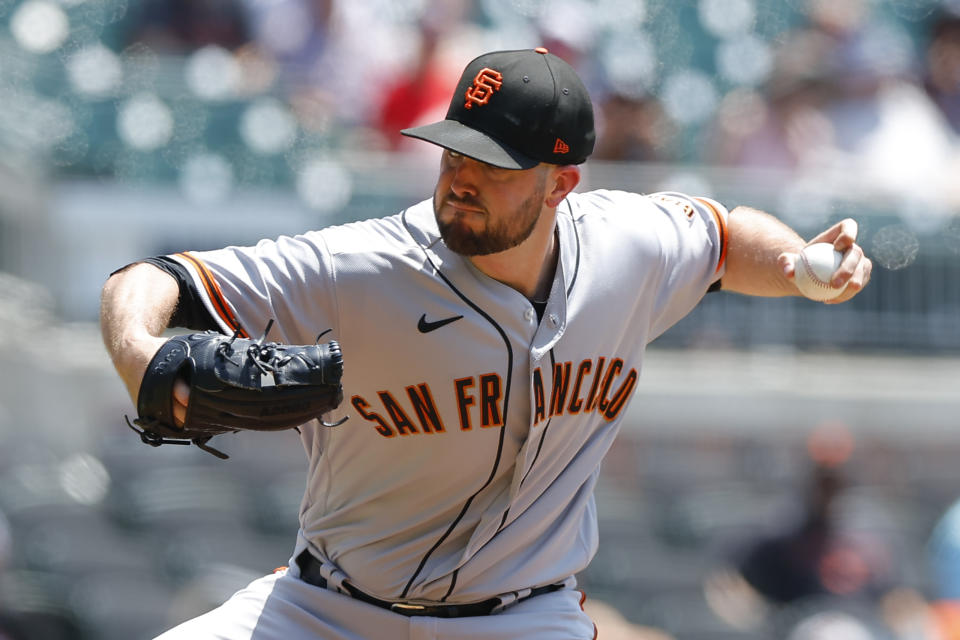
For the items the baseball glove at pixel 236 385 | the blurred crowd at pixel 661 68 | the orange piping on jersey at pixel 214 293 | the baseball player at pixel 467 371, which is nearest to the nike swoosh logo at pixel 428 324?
the baseball player at pixel 467 371

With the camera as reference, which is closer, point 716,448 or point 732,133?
point 716,448

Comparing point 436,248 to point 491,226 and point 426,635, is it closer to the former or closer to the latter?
point 491,226

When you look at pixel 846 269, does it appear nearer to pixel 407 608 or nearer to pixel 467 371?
pixel 467 371

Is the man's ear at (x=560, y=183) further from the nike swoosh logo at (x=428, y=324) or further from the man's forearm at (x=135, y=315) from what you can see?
the man's forearm at (x=135, y=315)

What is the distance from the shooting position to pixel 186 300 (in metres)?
2.64

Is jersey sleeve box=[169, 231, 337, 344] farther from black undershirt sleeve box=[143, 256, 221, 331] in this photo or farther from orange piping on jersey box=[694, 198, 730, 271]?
orange piping on jersey box=[694, 198, 730, 271]

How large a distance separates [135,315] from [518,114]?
0.95m

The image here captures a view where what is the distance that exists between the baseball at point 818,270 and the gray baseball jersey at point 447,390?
35 centimetres

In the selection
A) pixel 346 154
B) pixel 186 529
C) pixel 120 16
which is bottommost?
pixel 186 529

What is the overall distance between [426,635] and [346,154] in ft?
16.1

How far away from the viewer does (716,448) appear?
7.39 metres

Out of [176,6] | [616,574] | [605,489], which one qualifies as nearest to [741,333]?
[605,489]

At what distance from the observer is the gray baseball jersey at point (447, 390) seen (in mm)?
2826

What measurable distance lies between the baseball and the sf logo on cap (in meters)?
0.77
